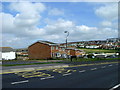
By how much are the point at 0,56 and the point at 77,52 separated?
129 ft

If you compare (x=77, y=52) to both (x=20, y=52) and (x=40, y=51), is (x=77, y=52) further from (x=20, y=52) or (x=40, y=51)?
(x=20, y=52)

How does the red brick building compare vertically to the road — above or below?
above

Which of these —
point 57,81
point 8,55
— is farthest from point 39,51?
point 57,81

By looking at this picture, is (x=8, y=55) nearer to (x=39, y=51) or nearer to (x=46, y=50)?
(x=39, y=51)

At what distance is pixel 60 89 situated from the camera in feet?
28.6

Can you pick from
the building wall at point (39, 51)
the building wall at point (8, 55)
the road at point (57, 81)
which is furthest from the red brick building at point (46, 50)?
the road at point (57, 81)

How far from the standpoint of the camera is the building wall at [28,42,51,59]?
59797 millimetres

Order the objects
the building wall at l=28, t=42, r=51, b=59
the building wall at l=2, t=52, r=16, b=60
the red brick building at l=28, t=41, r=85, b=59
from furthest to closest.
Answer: the building wall at l=2, t=52, r=16, b=60 < the building wall at l=28, t=42, r=51, b=59 < the red brick building at l=28, t=41, r=85, b=59

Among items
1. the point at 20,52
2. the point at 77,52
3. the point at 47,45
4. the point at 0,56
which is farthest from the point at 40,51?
the point at 20,52

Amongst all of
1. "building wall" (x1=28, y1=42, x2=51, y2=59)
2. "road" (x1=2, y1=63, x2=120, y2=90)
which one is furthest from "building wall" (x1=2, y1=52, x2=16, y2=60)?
"road" (x1=2, y1=63, x2=120, y2=90)

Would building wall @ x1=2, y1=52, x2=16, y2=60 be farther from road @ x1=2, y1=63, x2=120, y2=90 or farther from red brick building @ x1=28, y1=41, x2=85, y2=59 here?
road @ x1=2, y1=63, x2=120, y2=90

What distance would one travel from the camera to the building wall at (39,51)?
59797 mm

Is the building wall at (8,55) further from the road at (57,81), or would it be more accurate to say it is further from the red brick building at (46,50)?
the road at (57,81)

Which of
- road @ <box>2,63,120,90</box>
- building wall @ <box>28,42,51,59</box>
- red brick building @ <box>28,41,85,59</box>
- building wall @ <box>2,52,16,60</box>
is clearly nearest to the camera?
road @ <box>2,63,120,90</box>
